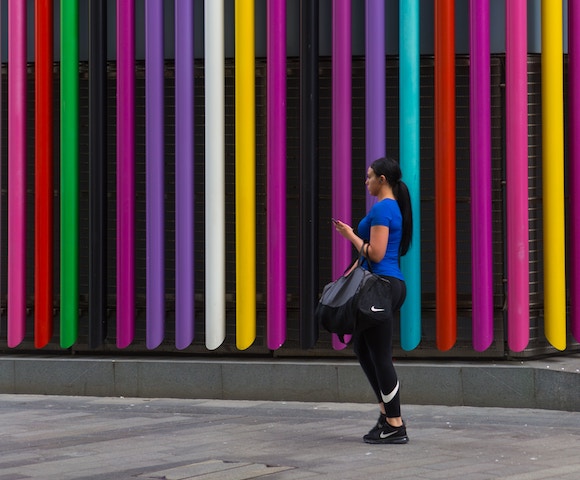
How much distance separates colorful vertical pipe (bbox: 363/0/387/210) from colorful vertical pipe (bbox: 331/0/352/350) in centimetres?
14

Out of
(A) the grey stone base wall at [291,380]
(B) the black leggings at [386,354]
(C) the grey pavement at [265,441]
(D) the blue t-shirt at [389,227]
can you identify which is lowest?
(C) the grey pavement at [265,441]

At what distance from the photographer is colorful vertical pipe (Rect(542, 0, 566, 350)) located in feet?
34.0

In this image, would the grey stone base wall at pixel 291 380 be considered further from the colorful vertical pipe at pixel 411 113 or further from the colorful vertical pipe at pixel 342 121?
the colorful vertical pipe at pixel 411 113

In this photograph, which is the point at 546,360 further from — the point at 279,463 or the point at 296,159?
the point at 279,463

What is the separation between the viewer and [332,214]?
10.8 meters

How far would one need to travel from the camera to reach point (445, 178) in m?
10.5

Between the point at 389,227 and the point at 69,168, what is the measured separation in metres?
3.62

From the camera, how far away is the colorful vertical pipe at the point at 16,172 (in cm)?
1123

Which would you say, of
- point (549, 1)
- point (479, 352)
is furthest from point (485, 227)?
point (549, 1)

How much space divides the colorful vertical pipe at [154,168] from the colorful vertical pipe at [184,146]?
0.15 metres

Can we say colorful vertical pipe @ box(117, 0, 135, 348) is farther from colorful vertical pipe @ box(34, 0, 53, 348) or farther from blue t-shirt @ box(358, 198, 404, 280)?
blue t-shirt @ box(358, 198, 404, 280)

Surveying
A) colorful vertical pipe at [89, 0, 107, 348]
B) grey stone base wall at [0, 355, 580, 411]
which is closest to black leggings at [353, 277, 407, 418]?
grey stone base wall at [0, 355, 580, 411]

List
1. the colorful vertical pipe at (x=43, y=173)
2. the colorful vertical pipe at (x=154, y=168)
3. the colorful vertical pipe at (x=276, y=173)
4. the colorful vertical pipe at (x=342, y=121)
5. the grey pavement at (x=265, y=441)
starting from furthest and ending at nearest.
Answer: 1. the colorful vertical pipe at (x=43, y=173)
2. the colorful vertical pipe at (x=154, y=168)
3. the colorful vertical pipe at (x=276, y=173)
4. the colorful vertical pipe at (x=342, y=121)
5. the grey pavement at (x=265, y=441)

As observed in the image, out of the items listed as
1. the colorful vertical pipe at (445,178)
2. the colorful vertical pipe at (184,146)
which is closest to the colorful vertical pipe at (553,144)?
the colorful vertical pipe at (445,178)
